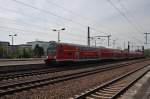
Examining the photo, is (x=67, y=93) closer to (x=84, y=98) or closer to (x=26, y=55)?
(x=84, y=98)

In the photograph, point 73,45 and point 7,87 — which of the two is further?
point 73,45

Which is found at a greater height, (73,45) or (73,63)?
(73,45)

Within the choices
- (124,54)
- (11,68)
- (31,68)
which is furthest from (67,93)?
(124,54)

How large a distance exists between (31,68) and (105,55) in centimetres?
2631

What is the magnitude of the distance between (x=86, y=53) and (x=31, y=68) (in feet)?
46.4

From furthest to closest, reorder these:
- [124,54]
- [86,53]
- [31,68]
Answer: [124,54]
[86,53]
[31,68]

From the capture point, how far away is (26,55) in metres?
85.2

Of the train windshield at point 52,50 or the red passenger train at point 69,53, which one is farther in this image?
the train windshield at point 52,50

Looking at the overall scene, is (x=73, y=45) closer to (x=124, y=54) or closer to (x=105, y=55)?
(x=105, y=55)

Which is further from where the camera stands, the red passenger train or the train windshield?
the train windshield

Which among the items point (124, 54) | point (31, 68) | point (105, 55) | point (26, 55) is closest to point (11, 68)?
point (31, 68)

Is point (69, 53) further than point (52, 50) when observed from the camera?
Yes

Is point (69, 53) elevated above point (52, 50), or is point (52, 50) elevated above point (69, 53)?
point (52, 50)

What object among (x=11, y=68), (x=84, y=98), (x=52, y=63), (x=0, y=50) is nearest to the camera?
(x=84, y=98)
